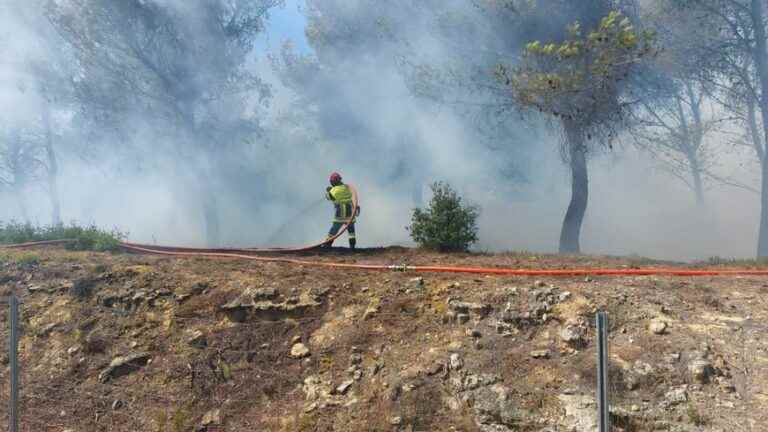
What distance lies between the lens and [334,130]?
58.0ft

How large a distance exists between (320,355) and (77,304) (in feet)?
10.2

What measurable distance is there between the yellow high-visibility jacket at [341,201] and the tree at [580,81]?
2.96 meters

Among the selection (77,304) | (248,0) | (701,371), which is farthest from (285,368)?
(248,0)

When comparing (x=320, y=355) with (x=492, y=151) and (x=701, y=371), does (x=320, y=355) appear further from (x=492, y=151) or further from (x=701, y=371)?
(x=492, y=151)

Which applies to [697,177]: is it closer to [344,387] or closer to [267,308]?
[267,308]

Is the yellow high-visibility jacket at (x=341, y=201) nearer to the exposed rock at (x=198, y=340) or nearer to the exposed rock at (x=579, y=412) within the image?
the exposed rock at (x=198, y=340)

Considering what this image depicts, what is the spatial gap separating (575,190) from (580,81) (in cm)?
269

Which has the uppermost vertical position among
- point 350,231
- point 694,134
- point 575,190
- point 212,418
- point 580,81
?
point 694,134

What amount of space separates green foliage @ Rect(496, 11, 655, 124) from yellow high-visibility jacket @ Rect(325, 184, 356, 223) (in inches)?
116

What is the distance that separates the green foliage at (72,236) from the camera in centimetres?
902

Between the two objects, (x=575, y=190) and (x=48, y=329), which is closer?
(x=48, y=329)

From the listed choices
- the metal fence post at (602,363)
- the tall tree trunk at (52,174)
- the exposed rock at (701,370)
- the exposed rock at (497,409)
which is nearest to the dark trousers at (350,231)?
the exposed rock at (497,409)

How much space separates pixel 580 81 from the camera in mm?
8906

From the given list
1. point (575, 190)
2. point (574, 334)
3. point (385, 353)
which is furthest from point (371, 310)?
point (575, 190)
